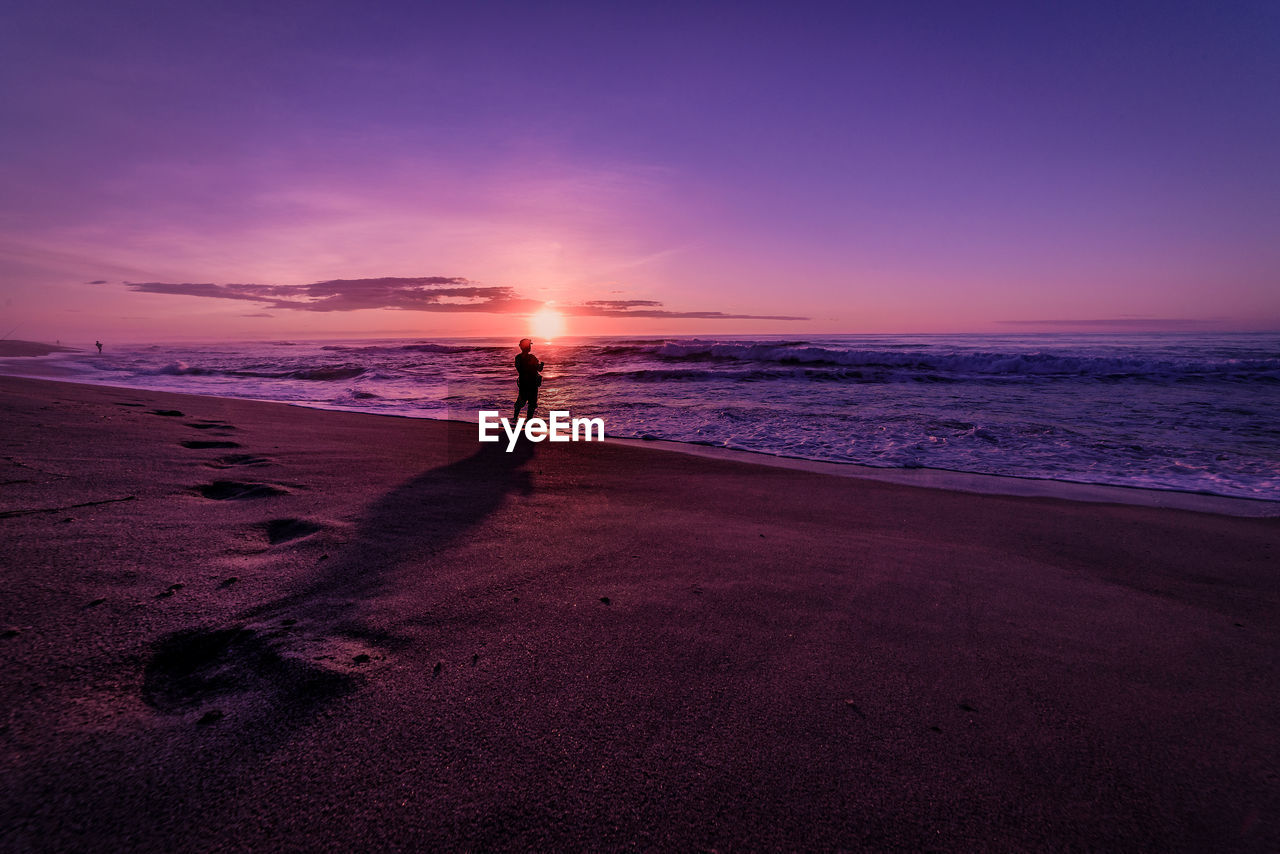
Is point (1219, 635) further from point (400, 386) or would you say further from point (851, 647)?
point (400, 386)

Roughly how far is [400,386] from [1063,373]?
86.2ft

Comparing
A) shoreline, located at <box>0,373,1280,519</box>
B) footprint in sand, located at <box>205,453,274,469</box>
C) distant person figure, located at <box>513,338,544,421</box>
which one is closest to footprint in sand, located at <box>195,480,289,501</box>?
footprint in sand, located at <box>205,453,274,469</box>

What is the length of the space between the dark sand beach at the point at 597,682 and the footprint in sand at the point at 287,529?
34 millimetres

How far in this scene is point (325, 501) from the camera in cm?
425

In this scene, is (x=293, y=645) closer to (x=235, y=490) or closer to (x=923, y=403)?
(x=235, y=490)

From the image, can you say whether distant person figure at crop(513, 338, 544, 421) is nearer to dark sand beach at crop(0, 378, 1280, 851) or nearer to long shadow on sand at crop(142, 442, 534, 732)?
dark sand beach at crop(0, 378, 1280, 851)

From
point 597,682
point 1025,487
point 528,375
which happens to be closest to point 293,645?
point 597,682

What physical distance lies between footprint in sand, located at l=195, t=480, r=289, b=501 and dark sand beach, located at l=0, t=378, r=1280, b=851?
0.04 meters

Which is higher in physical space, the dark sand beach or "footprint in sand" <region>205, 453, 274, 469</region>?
"footprint in sand" <region>205, 453, 274, 469</region>

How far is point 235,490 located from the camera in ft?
14.2

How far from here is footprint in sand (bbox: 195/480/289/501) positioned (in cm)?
418

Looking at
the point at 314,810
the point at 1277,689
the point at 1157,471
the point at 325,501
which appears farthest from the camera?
the point at 1157,471

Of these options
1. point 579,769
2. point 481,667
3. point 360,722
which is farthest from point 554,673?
point 360,722

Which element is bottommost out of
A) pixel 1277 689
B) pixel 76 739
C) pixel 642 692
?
pixel 1277 689
